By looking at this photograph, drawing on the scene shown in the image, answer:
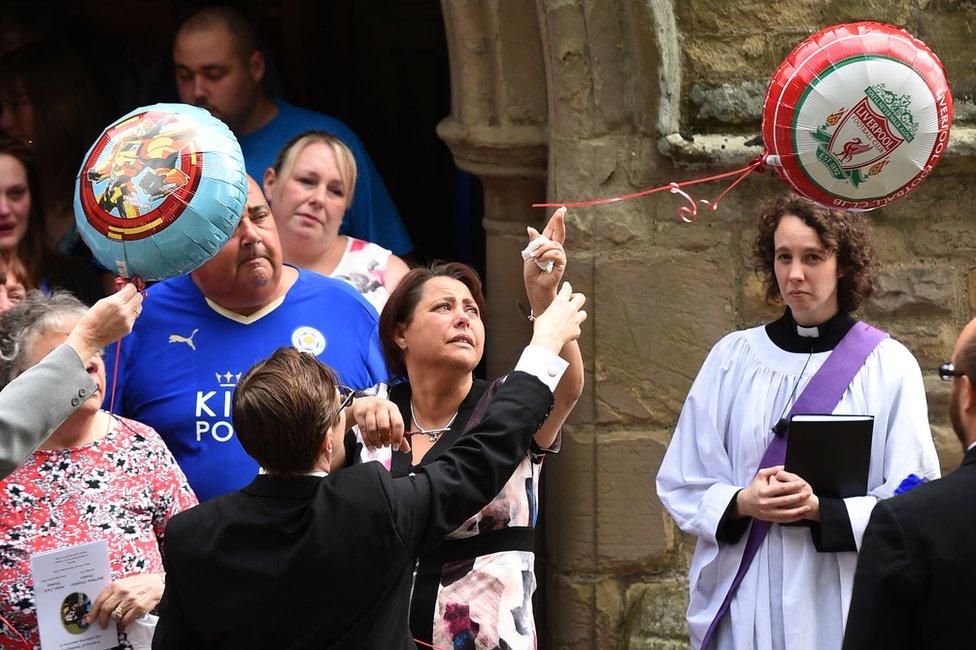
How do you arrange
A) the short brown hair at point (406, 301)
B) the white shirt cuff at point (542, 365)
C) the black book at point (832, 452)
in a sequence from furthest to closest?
1. the short brown hair at point (406, 301)
2. the black book at point (832, 452)
3. the white shirt cuff at point (542, 365)

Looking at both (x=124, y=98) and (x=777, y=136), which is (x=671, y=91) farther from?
(x=124, y=98)

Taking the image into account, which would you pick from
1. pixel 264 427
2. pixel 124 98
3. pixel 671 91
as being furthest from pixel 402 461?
pixel 124 98

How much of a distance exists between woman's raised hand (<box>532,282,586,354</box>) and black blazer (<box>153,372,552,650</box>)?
450mm

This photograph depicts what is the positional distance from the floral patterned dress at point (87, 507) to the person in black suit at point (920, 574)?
1675 millimetres

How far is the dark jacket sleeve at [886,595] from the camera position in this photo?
2.35 metres

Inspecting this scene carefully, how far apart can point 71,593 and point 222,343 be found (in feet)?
2.81

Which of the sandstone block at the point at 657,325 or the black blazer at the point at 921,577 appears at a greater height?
the sandstone block at the point at 657,325

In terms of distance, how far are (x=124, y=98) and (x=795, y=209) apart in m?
3.14

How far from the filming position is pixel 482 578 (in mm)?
3248

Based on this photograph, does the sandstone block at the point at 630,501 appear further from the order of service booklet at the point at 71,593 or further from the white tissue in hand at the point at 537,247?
the order of service booklet at the point at 71,593

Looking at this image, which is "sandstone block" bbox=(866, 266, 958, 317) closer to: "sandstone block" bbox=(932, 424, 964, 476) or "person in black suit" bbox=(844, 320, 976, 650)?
"sandstone block" bbox=(932, 424, 964, 476)

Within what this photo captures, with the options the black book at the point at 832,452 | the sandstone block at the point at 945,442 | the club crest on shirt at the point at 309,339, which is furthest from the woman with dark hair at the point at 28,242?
the sandstone block at the point at 945,442

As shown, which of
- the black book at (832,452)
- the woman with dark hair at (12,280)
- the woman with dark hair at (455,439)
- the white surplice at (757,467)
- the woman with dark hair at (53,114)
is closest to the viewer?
the woman with dark hair at (455,439)

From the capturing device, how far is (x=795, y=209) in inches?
142
